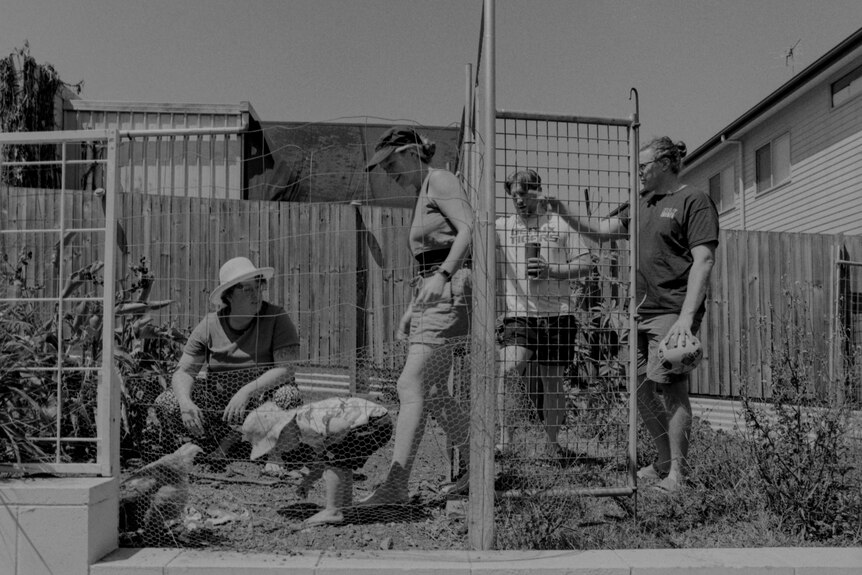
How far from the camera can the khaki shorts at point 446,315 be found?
11.1 feet

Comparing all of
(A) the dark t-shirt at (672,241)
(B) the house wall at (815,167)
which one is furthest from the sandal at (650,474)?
(B) the house wall at (815,167)

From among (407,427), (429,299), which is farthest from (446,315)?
(407,427)

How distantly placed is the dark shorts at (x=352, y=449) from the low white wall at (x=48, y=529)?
2.94ft

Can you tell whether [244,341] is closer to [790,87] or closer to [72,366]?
[72,366]

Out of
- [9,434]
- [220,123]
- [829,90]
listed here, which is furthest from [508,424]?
[829,90]

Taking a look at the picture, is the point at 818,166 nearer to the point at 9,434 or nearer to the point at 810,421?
the point at 810,421

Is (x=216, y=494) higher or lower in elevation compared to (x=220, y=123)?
lower

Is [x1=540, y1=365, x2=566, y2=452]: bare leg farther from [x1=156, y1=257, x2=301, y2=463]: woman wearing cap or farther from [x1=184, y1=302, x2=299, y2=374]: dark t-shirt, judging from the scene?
[x1=184, y1=302, x2=299, y2=374]: dark t-shirt

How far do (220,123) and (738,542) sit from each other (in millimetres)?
9632

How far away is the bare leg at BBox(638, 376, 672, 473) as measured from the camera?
395 cm

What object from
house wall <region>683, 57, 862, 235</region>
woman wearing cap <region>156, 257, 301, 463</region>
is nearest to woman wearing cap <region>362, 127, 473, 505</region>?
woman wearing cap <region>156, 257, 301, 463</region>

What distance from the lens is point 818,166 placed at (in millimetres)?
12672

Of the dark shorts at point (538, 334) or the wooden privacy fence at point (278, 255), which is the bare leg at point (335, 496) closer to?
the dark shorts at point (538, 334)

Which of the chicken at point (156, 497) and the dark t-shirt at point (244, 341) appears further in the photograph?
the dark t-shirt at point (244, 341)
